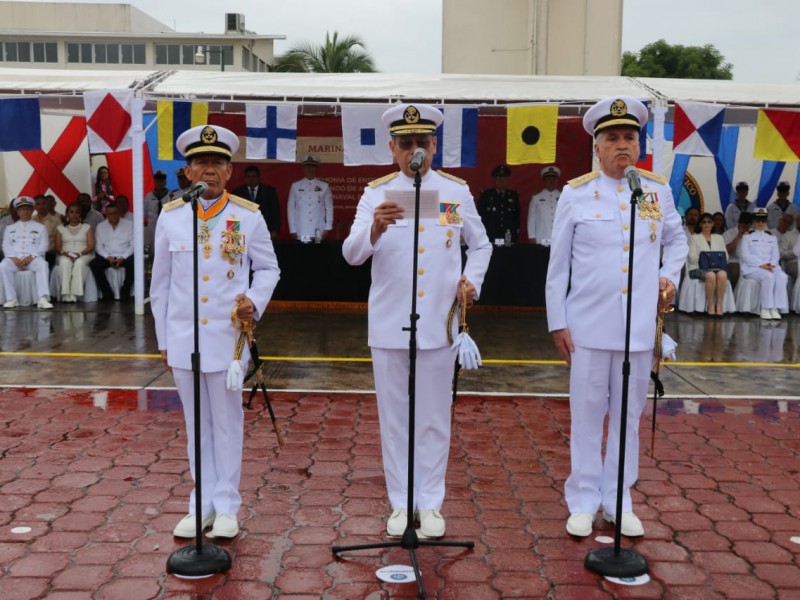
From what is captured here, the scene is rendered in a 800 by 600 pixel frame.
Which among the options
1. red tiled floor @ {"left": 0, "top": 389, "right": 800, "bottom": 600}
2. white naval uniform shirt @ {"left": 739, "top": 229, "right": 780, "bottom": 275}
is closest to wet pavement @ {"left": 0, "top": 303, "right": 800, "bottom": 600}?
red tiled floor @ {"left": 0, "top": 389, "right": 800, "bottom": 600}

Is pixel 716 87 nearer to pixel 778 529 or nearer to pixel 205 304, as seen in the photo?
pixel 778 529

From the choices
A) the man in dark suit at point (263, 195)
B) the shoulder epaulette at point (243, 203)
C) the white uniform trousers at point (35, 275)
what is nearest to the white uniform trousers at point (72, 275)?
the white uniform trousers at point (35, 275)

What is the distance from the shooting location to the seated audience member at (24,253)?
460 inches

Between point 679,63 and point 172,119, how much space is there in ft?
128

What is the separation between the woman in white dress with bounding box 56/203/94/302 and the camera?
12.1 meters

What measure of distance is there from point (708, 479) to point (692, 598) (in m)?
1.64

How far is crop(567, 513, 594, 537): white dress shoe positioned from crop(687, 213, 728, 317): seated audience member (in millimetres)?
8339

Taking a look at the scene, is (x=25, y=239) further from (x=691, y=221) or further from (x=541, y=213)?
(x=691, y=221)

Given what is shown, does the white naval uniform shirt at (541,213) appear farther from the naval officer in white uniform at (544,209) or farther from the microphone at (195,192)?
the microphone at (195,192)

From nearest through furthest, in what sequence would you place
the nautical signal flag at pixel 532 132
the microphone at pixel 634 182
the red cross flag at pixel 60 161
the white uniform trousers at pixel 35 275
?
the microphone at pixel 634 182, the nautical signal flag at pixel 532 132, the white uniform trousers at pixel 35 275, the red cross flag at pixel 60 161

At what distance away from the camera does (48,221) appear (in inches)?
519

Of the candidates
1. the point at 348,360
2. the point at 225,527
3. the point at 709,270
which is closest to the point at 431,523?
the point at 225,527

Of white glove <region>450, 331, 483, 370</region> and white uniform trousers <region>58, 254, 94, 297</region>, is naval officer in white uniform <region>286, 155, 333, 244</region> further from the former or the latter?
white glove <region>450, 331, 483, 370</region>

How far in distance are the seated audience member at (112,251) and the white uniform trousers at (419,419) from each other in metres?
9.09
